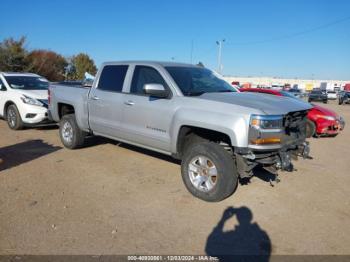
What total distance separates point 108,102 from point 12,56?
A: 88.3 feet

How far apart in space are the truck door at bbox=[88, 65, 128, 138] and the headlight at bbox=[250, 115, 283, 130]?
2.66 m

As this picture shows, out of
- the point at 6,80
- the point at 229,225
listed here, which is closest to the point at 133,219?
the point at 229,225

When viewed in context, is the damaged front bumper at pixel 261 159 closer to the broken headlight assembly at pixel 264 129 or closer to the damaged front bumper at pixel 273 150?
the damaged front bumper at pixel 273 150

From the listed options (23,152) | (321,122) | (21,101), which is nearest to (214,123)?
(23,152)

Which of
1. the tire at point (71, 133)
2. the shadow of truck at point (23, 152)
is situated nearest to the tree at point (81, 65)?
the shadow of truck at point (23, 152)

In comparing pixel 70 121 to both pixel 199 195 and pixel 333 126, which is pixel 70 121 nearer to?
pixel 199 195

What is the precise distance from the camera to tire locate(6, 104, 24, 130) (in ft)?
30.8

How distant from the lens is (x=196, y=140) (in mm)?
5230

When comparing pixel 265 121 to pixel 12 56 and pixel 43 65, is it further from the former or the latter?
pixel 43 65

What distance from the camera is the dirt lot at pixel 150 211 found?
138 inches

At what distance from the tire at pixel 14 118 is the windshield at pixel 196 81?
19.0 ft

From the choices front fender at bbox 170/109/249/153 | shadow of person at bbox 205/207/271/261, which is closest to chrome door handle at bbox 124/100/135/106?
front fender at bbox 170/109/249/153

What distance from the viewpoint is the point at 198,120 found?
4684 mm

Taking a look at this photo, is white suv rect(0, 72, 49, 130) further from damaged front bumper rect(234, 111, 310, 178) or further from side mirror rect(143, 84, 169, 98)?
damaged front bumper rect(234, 111, 310, 178)
